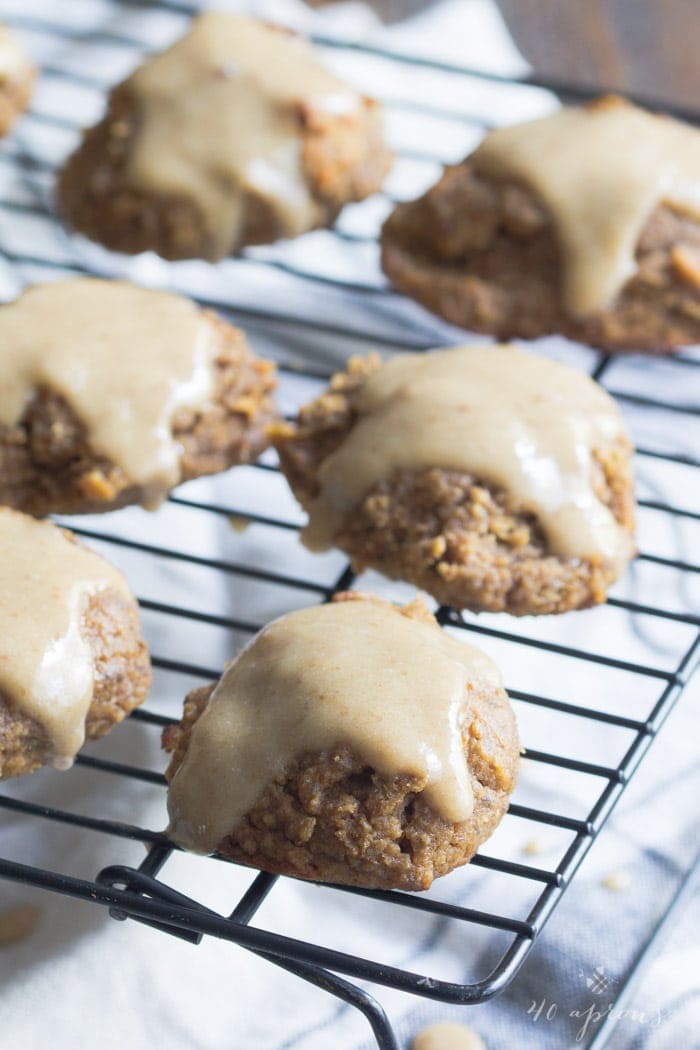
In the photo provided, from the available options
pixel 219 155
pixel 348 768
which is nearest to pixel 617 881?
pixel 348 768

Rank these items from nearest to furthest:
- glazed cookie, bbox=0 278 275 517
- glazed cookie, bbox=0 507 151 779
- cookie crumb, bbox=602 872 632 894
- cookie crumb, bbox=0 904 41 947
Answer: glazed cookie, bbox=0 507 151 779, cookie crumb, bbox=0 904 41 947, cookie crumb, bbox=602 872 632 894, glazed cookie, bbox=0 278 275 517

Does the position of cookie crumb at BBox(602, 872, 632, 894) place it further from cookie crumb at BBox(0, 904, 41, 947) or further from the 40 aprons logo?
cookie crumb at BBox(0, 904, 41, 947)

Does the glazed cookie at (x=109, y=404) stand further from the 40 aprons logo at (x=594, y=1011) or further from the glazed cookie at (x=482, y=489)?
the 40 aprons logo at (x=594, y=1011)

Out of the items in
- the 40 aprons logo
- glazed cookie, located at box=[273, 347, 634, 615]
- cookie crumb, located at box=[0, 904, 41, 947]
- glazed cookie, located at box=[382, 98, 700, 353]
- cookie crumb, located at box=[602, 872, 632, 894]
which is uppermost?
glazed cookie, located at box=[382, 98, 700, 353]

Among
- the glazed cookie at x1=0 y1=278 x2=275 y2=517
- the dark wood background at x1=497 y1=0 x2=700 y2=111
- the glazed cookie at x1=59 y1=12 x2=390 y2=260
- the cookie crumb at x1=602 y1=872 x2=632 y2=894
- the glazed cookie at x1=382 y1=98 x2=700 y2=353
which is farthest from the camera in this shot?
the dark wood background at x1=497 y1=0 x2=700 y2=111

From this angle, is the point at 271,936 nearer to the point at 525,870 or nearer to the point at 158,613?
the point at 525,870

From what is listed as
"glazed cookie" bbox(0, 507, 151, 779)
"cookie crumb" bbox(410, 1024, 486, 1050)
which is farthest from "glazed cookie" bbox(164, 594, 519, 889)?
"cookie crumb" bbox(410, 1024, 486, 1050)

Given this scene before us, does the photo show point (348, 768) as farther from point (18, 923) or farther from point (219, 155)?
point (219, 155)

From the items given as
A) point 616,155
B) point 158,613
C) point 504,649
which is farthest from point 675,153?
point 158,613
